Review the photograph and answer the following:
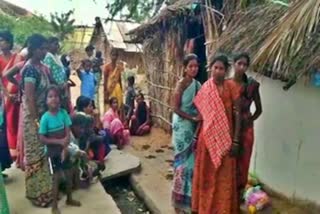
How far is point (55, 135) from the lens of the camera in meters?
4.68

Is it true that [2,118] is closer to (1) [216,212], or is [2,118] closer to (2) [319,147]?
(1) [216,212]

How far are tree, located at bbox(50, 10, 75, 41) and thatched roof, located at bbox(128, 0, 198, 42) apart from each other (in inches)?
503

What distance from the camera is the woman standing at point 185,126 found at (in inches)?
186

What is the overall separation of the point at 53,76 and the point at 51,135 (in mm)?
764

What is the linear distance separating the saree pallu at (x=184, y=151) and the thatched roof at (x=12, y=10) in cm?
1809

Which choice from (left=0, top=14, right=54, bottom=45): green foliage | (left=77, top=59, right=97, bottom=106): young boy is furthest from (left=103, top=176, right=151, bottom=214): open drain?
(left=0, top=14, right=54, bottom=45): green foliage

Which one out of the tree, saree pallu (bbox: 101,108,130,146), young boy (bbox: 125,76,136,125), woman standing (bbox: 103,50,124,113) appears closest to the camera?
saree pallu (bbox: 101,108,130,146)

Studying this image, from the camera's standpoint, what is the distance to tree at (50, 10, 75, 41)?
23.2 metres

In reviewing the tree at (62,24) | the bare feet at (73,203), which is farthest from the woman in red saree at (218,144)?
the tree at (62,24)

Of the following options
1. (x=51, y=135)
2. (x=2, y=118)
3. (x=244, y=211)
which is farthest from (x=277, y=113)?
(x=2, y=118)

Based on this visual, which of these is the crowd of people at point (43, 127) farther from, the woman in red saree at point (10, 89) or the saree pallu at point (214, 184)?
the saree pallu at point (214, 184)

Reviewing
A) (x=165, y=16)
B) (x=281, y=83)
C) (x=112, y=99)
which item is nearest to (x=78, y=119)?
(x=281, y=83)

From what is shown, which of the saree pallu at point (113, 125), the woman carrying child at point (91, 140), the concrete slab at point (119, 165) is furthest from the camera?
the saree pallu at point (113, 125)

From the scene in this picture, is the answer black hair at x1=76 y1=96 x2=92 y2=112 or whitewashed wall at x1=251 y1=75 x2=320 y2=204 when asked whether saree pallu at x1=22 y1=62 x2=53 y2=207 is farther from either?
whitewashed wall at x1=251 y1=75 x2=320 y2=204
